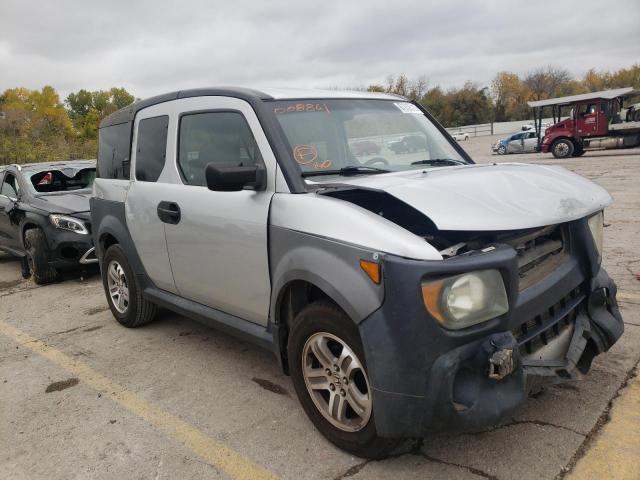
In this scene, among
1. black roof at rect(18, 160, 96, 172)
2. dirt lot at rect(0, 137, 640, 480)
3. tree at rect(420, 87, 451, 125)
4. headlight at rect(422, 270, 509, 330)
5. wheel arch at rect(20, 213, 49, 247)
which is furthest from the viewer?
tree at rect(420, 87, 451, 125)

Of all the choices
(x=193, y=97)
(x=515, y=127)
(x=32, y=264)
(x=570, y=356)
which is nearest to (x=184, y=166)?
(x=193, y=97)

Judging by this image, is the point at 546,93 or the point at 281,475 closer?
the point at 281,475

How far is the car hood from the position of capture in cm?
242

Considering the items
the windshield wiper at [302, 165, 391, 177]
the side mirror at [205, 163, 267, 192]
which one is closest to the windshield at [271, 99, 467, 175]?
the windshield wiper at [302, 165, 391, 177]

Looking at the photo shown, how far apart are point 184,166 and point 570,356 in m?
2.73

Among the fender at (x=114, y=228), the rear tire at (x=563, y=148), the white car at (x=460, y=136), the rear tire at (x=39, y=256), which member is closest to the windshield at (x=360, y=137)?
the fender at (x=114, y=228)

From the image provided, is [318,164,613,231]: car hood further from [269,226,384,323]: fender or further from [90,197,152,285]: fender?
[90,197,152,285]: fender

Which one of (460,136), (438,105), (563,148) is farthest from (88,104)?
(563,148)

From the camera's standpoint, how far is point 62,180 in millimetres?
8148

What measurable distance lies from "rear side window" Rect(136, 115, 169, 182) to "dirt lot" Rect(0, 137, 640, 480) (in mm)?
1442

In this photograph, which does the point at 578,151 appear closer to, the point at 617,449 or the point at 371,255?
the point at 617,449

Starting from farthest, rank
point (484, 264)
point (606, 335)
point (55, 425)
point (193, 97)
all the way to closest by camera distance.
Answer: point (193, 97) < point (55, 425) < point (606, 335) < point (484, 264)

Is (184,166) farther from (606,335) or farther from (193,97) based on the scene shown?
(606,335)

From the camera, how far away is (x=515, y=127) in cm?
5762
